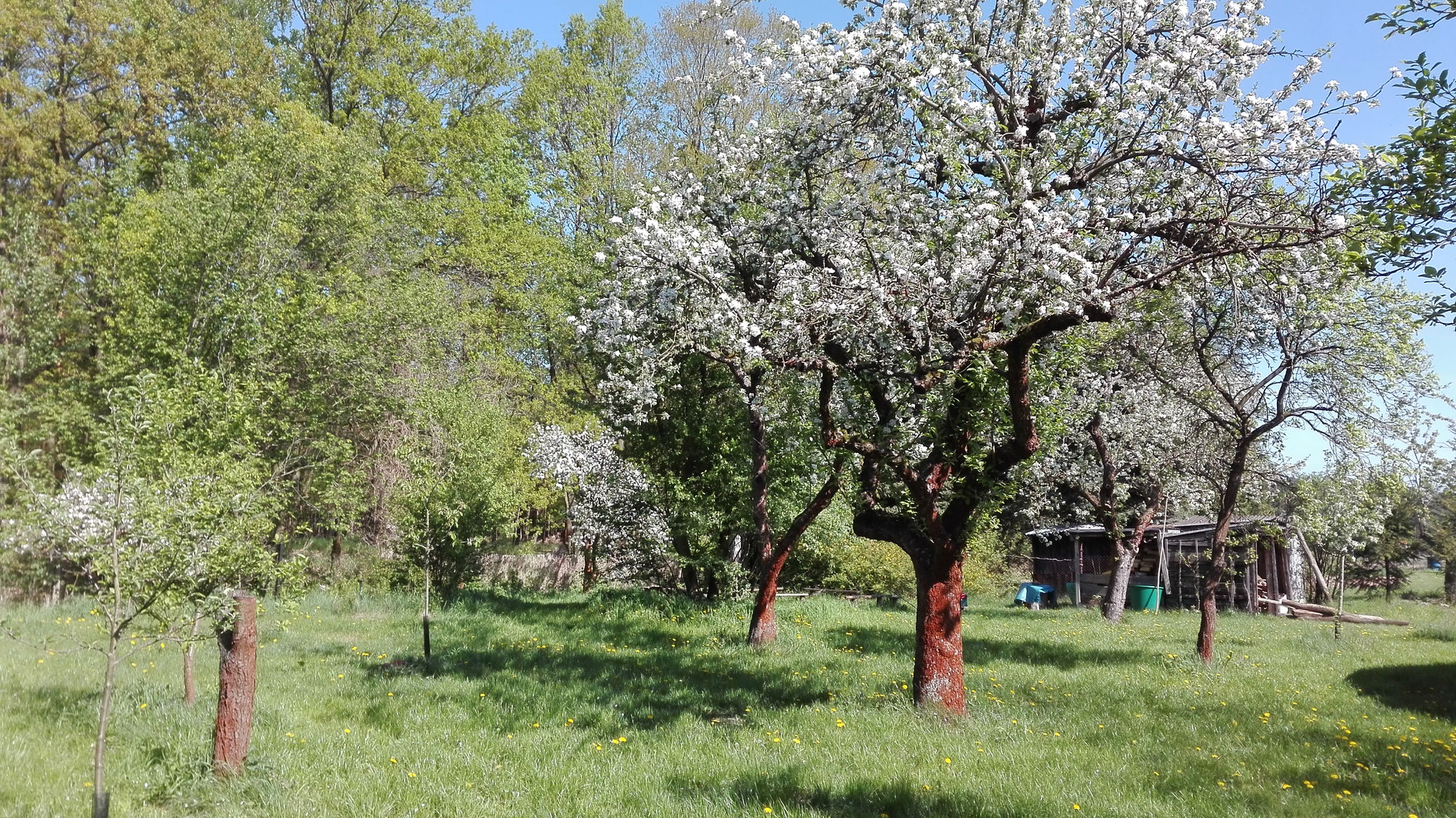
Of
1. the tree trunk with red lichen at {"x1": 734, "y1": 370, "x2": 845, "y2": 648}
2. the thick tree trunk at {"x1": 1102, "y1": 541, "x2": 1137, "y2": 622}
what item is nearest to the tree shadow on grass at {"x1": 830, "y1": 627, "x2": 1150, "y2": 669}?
the tree trunk with red lichen at {"x1": 734, "y1": 370, "x2": 845, "y2": 648}

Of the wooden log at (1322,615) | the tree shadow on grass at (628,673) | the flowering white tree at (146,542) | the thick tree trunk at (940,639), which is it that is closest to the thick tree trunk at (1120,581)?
the wooden log at (1322,615)

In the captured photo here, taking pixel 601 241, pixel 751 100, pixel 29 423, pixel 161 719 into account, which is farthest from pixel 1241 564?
pixel 29 423

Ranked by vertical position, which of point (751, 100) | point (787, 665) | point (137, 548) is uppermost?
point (751, 100)

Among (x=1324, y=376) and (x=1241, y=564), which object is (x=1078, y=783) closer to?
(x=1324, y=376)

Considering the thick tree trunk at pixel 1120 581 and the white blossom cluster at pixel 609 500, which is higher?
the white blossom cluster at pixel 609 500

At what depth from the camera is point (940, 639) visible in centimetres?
898

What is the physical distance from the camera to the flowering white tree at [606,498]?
58.9 ft

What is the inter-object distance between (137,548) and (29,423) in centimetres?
1752

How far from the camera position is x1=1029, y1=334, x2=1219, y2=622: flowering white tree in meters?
16.7

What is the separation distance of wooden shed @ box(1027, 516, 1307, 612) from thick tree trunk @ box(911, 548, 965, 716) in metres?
19.4

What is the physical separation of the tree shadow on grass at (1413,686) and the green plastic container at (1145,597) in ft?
46.3

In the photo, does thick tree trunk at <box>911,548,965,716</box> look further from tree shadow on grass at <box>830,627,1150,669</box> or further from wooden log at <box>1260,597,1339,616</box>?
wooden log at <box>1260,597,1339,616</box>

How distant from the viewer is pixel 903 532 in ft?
31.7

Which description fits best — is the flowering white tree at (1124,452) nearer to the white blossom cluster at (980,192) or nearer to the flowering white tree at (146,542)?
the white blossom cluster at (980,192)
